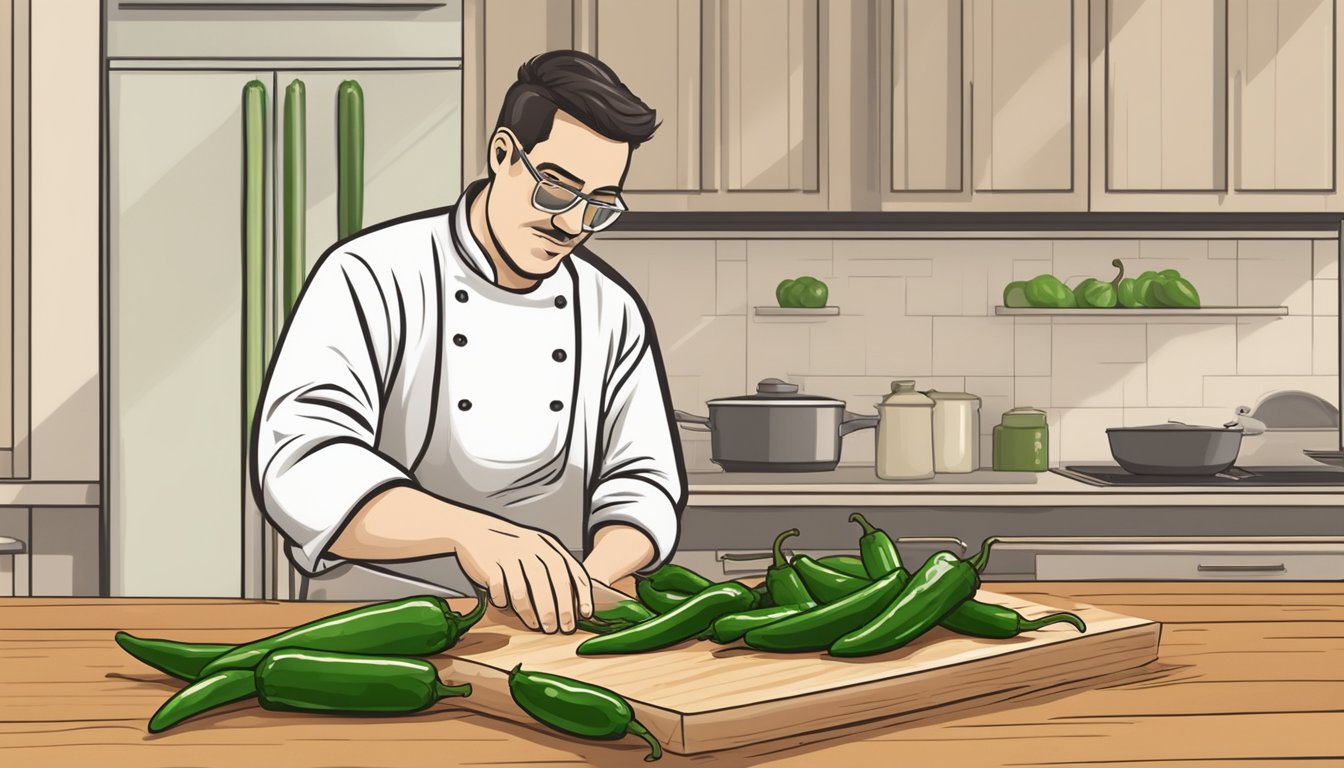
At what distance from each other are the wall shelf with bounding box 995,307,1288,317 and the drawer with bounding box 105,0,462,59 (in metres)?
1.66

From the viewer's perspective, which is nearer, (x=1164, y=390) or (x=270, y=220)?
(x=270, y=220)

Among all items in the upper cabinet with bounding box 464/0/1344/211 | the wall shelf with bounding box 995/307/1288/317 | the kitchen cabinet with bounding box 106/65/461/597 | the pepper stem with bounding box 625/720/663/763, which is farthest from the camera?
the wall shelf with bounding box 995/307/1288/317

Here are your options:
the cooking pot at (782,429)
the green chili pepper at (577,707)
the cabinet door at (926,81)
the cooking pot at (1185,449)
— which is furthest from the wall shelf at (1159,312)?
the green chili pepper at (577,707)

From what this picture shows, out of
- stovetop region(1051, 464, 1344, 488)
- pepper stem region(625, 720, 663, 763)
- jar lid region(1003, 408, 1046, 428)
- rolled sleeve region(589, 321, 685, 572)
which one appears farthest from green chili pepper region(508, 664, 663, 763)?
jar lid region(1003, 408, 1046, 428)

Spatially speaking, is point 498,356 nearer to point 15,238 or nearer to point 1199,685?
point 1199,685

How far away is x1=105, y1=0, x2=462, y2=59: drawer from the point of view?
105 inches

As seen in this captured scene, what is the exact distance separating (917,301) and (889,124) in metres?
0.56

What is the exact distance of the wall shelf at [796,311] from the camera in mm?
3158

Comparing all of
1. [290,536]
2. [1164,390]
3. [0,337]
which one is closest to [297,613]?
[290,536]

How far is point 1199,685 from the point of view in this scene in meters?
1.08

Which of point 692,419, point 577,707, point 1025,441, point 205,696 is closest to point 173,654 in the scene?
point 205,696

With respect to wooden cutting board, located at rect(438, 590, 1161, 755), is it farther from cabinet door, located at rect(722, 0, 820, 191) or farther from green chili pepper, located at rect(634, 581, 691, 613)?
cabinet door, located at rect(722, 0, 820, 191)

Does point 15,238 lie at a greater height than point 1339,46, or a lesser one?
lesser

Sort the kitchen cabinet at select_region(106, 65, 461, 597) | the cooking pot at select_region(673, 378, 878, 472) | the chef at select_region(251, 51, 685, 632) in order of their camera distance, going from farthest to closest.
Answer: the cooking pot at select_region(673, 378, 878, 472)
the kitchen cabinet at select_region(106, 65, 461, 597)
the chef at select_region(251, 51, 685, 632)
